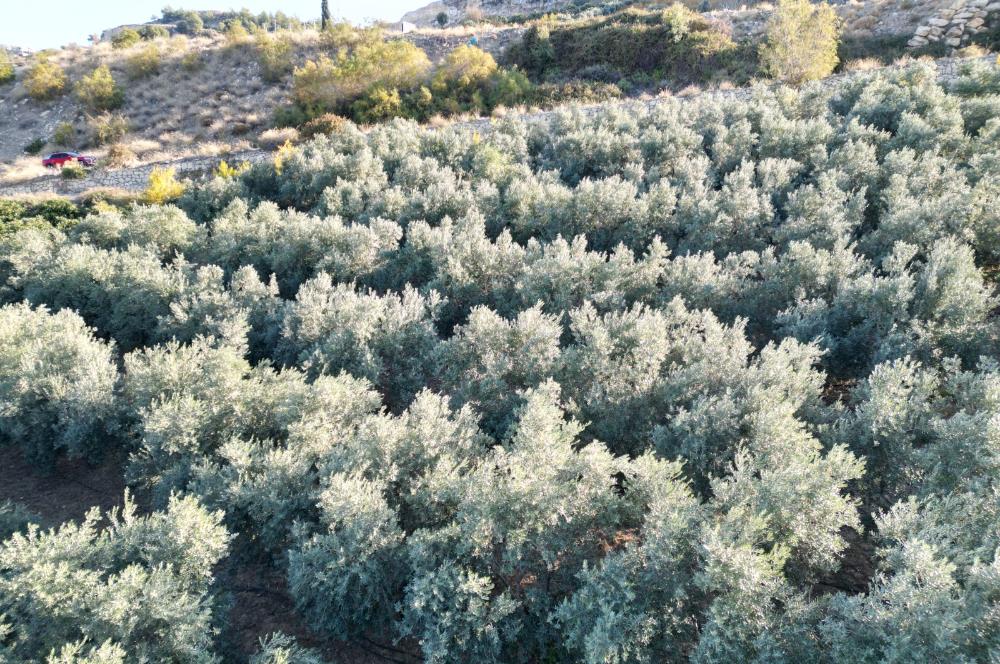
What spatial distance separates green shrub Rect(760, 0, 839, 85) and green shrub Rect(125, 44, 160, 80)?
37.7 meters

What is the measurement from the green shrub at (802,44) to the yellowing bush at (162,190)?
25194mm

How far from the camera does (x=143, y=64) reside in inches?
1448

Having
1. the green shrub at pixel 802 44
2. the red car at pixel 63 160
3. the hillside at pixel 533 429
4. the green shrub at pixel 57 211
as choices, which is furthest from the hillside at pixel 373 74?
the hillside at pixel 533 429

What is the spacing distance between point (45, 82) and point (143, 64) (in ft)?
20.2

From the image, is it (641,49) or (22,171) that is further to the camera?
(641,49)

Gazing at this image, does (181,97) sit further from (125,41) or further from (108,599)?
(108,599)

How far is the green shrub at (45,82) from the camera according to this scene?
36062mm

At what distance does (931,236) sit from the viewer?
1034 cm

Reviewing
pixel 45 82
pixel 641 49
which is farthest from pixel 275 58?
pixel 641 49

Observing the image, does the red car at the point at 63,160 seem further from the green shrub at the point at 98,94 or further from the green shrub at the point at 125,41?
the green shrub at the point at 125,41

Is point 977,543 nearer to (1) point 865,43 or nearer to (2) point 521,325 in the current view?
(2) point 521,325

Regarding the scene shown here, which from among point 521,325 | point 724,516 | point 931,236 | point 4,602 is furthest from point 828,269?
point 4,602

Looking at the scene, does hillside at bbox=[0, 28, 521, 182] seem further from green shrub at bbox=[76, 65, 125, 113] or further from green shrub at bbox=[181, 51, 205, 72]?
green shrub at bbox=[76, 65, 125, 113]

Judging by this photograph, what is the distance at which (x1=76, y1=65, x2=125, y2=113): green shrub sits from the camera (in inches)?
1352
